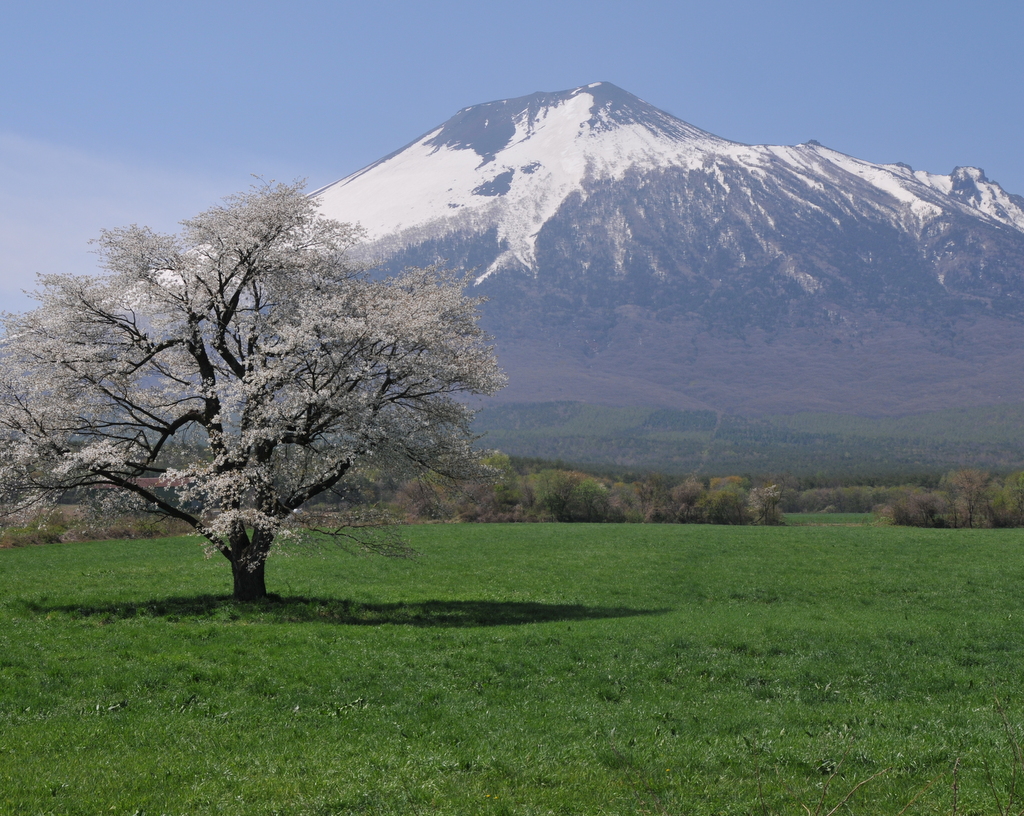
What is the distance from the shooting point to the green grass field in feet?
30.0

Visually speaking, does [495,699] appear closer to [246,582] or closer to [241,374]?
[246,582]

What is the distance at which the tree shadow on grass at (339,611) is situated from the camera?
20.6 m

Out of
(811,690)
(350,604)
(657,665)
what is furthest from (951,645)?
(350,604)

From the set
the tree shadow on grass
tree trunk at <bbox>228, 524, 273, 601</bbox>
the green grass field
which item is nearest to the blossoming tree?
tree trunk at <bbox>228, 524, 273, 601</bbox>

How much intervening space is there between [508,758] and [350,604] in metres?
14.3

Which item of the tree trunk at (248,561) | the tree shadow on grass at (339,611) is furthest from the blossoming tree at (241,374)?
the tree shadow on grass at (339,611)

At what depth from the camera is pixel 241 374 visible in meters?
22.4

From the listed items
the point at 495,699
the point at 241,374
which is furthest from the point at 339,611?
the point at 495,699

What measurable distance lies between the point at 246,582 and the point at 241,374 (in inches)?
249

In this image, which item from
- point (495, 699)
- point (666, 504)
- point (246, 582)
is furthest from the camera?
point (666, 504)

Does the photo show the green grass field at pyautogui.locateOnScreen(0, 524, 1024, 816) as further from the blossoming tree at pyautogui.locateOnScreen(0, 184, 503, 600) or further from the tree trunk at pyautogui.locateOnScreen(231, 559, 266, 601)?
the blossoming tree at pyautogui.locateOnScreen(0, 184, 503, 600)

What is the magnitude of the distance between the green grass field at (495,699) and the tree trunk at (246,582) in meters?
0.60

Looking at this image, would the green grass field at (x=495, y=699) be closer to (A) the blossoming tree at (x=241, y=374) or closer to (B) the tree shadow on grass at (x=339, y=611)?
(B) the tree shadow on grass at (x=339, y=611)

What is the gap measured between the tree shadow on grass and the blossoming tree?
1382 millimetres
